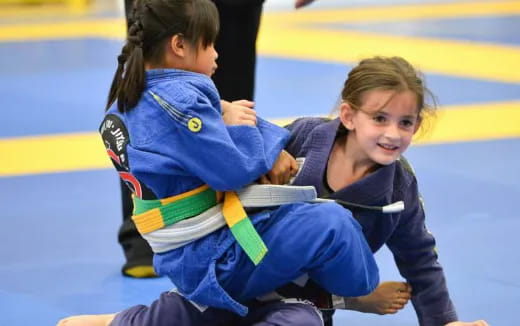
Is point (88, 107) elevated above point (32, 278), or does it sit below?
below

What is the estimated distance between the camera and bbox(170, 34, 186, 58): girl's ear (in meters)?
2.18

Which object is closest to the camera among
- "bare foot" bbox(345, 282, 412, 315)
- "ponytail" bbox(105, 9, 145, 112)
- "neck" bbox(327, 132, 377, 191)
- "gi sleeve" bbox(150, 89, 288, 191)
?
"gi sleeve" bbox(150, 89, 288, 191)

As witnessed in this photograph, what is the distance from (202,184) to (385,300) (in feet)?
1.97

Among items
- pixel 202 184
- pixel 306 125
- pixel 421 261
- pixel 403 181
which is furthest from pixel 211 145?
pixel 421 261

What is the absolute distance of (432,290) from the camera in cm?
236

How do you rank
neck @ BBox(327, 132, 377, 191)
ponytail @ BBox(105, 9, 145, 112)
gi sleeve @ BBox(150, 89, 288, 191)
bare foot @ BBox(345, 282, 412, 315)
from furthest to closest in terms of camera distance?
bare foot @ BBox(345, 282, 412, 315)
neck @ BBox(327, 132, 377, 191)
ponytail @ BBox(105, 9, 145, 112)
gi sleeve @ BBox(150, 89, 288, 191)

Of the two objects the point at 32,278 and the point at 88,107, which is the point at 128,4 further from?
the point at 88,107

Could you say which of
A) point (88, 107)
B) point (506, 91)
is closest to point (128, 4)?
point (88, 107)

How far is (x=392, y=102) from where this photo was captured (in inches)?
85.6

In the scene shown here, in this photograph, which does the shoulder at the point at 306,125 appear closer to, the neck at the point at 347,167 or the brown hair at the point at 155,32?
the neck at the point at 347,167

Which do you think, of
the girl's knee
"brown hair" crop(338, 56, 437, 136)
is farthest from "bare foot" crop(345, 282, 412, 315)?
"brown hair" crop(338, 56, 437, 136)

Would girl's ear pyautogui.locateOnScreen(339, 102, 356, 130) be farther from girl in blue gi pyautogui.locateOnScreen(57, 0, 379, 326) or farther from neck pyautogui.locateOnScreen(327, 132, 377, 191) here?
girl in blue gi pyautogui.locateOnScreen(57, 0, 379, 326)

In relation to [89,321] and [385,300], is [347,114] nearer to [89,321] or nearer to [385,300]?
[385,300]

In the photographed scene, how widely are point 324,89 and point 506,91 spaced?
108 centimetres
